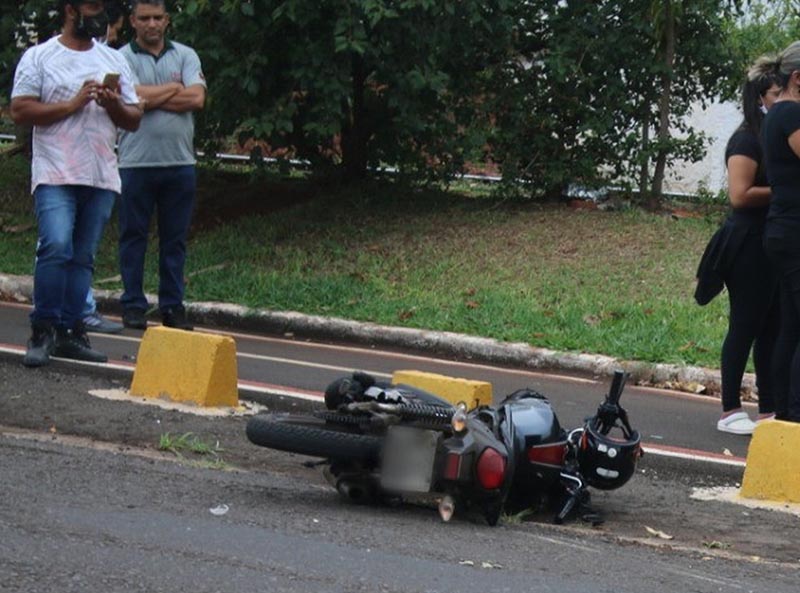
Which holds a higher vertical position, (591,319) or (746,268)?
(746,268)

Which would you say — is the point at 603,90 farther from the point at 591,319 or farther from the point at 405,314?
the point at 405,314

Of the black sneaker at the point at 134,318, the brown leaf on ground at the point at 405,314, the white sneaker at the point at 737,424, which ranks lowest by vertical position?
the black sneaker at the point at 134,318

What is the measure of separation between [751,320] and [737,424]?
1.74 feet

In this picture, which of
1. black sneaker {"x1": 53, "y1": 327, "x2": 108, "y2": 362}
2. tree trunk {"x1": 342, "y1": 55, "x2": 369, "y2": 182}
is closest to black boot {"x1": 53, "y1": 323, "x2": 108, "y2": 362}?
black sneaker {"x1": 53, "y1": 327, "x2": 108, "y2": 362}

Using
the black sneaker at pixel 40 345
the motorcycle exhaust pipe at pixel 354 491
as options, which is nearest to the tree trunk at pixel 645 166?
the black sneaker at pixel 40 345

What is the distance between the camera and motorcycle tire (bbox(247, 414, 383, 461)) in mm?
5961

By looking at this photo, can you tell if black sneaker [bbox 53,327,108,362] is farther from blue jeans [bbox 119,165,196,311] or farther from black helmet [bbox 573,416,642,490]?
black helmet [bbox 573,416,642,490]

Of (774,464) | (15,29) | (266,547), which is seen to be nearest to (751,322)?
(774,464)

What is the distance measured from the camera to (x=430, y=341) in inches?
451

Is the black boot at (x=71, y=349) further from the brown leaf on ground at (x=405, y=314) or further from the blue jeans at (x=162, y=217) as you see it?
the brown leaf on ground at (x=405, y=314)

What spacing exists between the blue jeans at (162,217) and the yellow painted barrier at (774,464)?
489 centimetres

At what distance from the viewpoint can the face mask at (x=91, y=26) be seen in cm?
884

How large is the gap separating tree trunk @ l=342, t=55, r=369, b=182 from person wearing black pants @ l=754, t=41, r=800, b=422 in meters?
6.80

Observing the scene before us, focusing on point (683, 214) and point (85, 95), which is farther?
point (683, 214)
